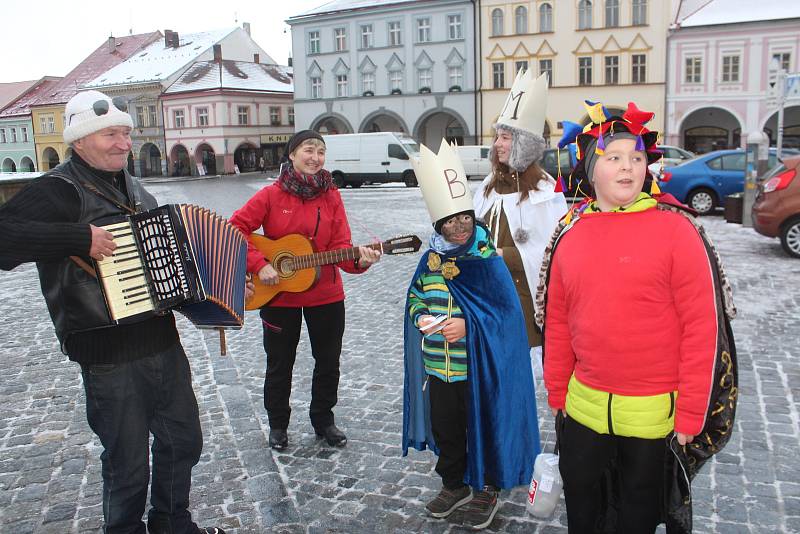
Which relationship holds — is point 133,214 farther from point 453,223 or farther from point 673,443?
point 673,443

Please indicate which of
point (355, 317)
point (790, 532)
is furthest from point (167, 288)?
point (355, 317)

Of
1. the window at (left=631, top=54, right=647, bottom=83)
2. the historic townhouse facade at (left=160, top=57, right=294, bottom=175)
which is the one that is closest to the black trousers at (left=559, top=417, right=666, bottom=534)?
the window at (left=631, top=54, right=647, bottom=83)

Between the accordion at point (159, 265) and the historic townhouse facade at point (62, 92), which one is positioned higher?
the historic townhouse facade at point (62, 92)

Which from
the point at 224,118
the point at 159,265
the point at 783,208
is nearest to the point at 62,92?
the point at 224,118

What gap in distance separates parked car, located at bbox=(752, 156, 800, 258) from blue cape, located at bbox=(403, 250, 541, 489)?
883cm

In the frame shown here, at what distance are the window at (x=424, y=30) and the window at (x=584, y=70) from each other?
8959mm

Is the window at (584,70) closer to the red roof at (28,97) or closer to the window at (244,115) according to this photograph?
the window at (244,115)

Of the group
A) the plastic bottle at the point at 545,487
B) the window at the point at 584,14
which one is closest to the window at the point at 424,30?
the window at the point at 584,14

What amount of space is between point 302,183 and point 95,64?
66.2 meters

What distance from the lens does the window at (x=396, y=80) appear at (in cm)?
4282

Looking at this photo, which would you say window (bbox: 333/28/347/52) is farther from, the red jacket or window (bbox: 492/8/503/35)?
the red jacket

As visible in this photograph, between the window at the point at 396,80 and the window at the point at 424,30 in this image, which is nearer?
the window at the point at 424,30

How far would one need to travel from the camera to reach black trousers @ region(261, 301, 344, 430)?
4.49 m

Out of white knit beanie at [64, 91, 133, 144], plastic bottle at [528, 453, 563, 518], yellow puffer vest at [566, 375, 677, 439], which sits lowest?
plastic bottle at [528, 453, 563, 518]
